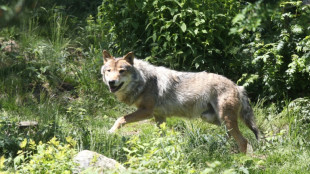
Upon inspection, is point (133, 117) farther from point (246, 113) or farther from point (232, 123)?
point (246, 113)

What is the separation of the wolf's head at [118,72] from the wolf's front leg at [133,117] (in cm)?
51

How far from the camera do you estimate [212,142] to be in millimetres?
6141

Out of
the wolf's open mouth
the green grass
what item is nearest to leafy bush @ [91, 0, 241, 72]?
the green grass

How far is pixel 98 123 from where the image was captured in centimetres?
793

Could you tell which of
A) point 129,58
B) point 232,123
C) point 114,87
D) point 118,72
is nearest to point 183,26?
point 129,58

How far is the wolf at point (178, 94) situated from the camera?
7391 millimetres

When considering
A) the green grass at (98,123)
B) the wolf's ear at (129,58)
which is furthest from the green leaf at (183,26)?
the green grass at (98,123)

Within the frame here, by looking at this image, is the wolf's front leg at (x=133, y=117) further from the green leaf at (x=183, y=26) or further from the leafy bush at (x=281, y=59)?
the leafy bush at (x=281, y=59)

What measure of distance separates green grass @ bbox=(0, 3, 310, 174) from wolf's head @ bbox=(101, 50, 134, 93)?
0.74 m

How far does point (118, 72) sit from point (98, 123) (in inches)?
44.9

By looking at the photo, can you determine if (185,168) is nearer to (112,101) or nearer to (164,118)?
(164,118)

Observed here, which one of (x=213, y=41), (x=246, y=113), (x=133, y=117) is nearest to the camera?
(x=133, y=117)

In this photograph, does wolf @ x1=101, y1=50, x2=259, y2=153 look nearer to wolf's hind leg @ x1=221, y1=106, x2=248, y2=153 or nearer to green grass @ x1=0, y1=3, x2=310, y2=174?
wolf's hind leg @ x1=221, y1=106, x2=248, y2=153

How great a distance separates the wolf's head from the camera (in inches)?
287
